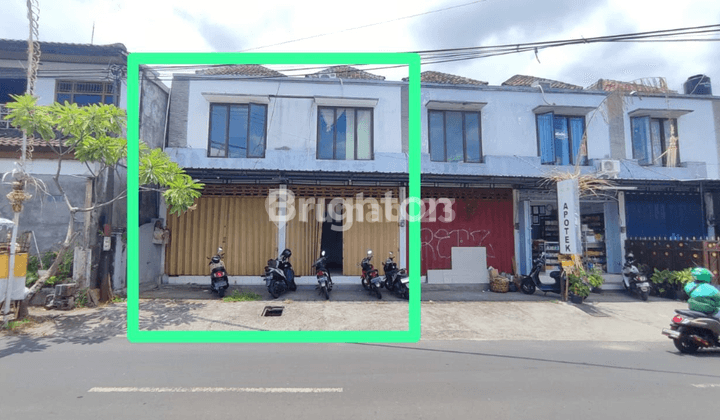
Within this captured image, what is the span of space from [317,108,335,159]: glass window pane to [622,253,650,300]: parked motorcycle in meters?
9.08

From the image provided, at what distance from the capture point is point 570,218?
8.36 meters

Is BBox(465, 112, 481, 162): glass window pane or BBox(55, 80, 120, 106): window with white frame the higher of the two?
BBox(55, 80, 120, 106): window with white frame

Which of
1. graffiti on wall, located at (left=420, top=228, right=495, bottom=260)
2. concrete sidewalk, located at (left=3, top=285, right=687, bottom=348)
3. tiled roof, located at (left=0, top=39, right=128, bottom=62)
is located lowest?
concrete sidewalk, located at (left=3, top=285, right=687, bottom=348)

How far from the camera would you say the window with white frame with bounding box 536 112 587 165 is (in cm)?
1117

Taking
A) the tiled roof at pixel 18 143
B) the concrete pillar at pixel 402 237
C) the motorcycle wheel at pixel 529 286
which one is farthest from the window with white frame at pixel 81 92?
the motorcycle wheel at pixel 529 286

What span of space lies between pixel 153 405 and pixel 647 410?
4.88 meters

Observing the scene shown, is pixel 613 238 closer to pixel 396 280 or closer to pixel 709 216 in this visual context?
pixel 709 216

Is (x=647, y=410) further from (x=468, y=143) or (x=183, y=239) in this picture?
(x=183, y=239)

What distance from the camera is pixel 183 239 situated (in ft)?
32.4

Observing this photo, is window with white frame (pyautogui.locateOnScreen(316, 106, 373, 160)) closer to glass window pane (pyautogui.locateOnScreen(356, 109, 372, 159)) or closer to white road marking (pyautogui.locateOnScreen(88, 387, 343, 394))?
glass window pane (pyautogui.locateOnScreen(356, 109, 372, 159))

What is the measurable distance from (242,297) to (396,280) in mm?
3864

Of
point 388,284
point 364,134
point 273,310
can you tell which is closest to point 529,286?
point 388,284

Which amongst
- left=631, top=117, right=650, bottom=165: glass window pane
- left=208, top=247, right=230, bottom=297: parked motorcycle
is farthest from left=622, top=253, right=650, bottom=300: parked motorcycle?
left=208, top=247, right=230, bottom=297: parked motorcycle

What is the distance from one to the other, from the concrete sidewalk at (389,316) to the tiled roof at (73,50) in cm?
628
